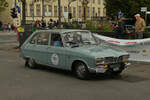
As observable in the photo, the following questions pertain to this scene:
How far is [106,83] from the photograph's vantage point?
8.29 meters

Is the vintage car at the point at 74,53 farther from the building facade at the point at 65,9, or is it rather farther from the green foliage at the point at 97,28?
the building facade at the point at 65,9

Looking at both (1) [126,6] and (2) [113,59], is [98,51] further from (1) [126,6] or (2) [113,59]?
(1) [126,6]

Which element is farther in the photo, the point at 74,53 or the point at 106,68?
the point at 74,53

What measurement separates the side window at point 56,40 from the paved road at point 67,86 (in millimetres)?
1021

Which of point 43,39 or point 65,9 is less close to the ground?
point 65,9

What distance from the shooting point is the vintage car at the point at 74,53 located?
8367 mm

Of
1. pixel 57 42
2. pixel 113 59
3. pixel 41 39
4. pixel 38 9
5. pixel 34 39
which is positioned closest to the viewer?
pixel 113 59

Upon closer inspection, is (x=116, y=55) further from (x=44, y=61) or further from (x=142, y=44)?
(x=142, y=44)

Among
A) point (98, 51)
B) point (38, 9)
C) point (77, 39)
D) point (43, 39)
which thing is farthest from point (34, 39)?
point (38, 9)

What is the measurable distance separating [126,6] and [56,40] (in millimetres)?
41298

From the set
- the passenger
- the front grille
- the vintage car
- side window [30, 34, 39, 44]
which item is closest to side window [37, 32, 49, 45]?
the vintage car

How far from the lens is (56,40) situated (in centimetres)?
976

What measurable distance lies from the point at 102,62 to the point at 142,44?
410 cm

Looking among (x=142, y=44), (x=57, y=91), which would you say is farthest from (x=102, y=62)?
(x=142, y=44)
